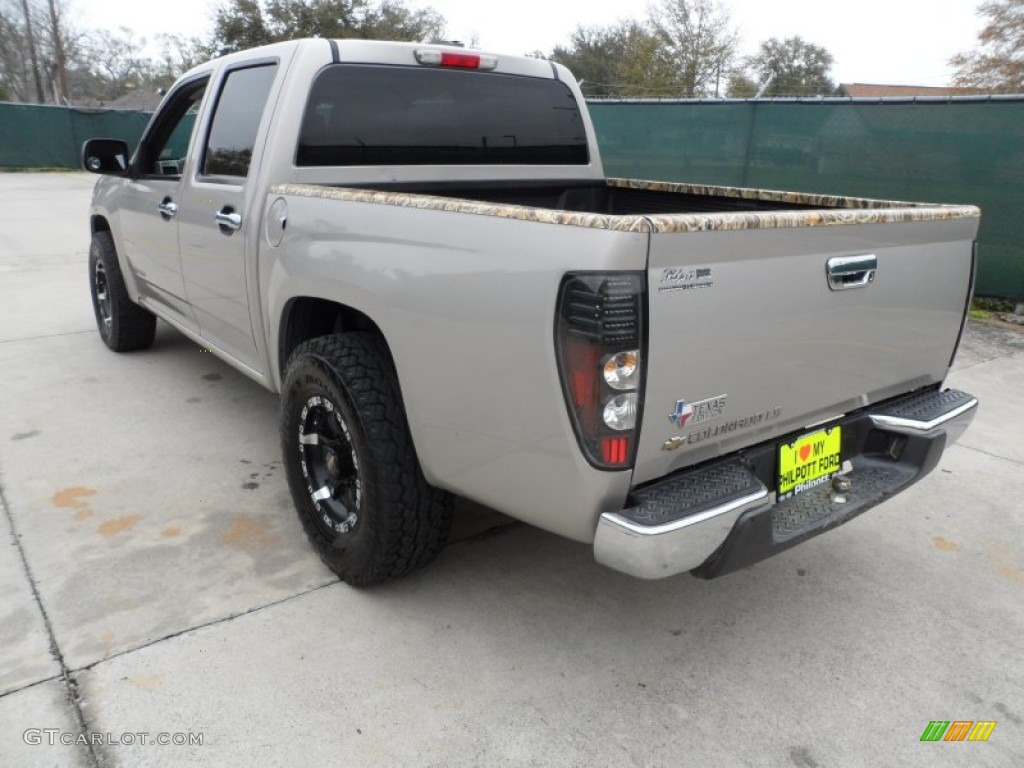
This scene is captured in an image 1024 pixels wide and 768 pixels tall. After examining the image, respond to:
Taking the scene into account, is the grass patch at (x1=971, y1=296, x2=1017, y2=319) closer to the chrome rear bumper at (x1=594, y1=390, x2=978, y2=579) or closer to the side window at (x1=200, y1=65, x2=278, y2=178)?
the chrome rear bumper at (x1=594, y1=390, x2=978, y2=579)

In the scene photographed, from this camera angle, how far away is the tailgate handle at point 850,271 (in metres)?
2.18

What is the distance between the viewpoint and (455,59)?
3.46 metres

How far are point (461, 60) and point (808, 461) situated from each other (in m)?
2.28

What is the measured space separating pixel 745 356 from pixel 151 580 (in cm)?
215

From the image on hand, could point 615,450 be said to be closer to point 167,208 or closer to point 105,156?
point 167,208

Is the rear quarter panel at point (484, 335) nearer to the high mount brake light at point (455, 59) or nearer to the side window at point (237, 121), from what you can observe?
the side window at point (237, 121)

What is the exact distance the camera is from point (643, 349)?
1.82 meters

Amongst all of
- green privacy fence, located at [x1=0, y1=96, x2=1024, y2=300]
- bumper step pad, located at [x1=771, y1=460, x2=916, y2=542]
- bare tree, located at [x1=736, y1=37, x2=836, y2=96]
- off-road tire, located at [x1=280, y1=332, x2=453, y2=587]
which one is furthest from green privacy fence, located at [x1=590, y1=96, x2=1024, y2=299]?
bare tree, located at [x1=736, y1=37, x2=836, y2=96]

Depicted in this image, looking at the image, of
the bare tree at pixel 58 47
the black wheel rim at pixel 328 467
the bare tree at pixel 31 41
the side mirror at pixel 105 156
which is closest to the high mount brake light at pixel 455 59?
the black wheel rim at pixel 328 467

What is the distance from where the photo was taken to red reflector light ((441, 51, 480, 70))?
3434 millimetres

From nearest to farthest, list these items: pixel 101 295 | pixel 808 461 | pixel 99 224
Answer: pixel 808 461
pixel 99 224
pixel 101 295

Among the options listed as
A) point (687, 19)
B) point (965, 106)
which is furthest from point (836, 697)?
point (687, 19)

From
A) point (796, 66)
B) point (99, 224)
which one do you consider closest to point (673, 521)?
point (99, 224)

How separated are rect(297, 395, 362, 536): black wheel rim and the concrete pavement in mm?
251
